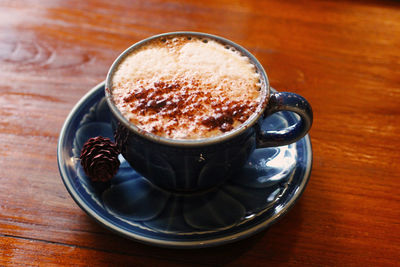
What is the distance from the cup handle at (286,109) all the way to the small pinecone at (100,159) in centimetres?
28

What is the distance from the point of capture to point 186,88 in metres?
0.70

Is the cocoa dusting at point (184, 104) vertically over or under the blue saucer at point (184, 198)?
over

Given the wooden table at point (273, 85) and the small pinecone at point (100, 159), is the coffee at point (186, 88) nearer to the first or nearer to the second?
the small pinecone at point (100, 159)

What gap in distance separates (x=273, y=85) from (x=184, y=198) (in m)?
0.45

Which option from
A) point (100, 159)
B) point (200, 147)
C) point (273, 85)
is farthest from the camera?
point (273, 85)

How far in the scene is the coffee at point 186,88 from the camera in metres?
0.65

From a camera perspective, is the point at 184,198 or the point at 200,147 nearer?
the point at 200,147

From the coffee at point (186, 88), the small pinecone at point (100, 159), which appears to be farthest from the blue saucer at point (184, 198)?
the coffee at point (186, 88)

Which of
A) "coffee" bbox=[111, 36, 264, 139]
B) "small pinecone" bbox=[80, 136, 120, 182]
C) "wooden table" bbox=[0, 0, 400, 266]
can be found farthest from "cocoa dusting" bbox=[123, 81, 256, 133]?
"wooden table" bbox=[0, 0, 400, 266]

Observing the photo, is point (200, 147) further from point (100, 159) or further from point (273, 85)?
point (273, 85)

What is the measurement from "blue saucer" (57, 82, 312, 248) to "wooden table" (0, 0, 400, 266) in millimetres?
50

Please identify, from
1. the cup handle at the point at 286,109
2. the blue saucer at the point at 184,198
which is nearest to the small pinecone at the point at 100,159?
the blue saucer at the point at 184,198

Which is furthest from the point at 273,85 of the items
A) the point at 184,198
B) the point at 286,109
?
the point at 184,198

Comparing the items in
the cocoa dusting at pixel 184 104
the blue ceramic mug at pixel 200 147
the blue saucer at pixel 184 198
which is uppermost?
the cocoa dusting at pixel 184 104
